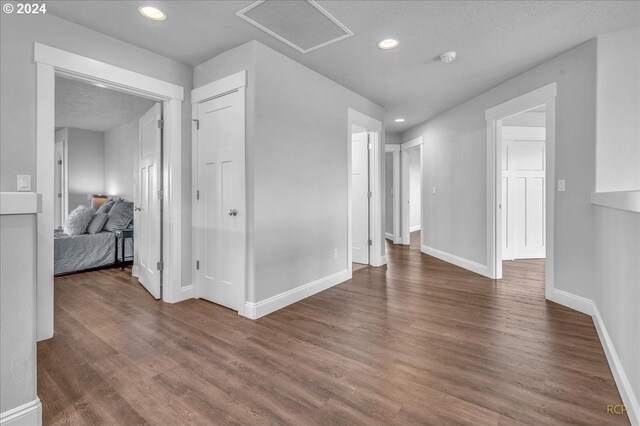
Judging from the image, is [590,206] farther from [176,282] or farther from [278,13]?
[176,282]

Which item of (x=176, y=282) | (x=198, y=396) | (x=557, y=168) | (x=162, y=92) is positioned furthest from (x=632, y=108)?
(x=176, y=282)

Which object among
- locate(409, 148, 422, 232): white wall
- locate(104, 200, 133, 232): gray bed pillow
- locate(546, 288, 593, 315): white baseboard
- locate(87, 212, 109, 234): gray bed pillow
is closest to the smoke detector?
locate(546, 288, 593, 315): white baseboard

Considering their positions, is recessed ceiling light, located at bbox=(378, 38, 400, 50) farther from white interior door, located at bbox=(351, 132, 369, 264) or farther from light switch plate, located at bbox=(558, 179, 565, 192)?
light switch plate, located at bbox=(558, 179, 565, 192)

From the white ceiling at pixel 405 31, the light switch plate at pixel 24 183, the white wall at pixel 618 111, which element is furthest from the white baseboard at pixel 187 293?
the white wall at pixel 618 111

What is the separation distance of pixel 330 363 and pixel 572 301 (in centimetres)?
255

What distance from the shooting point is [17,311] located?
1.36 metres

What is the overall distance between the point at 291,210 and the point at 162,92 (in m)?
1.69

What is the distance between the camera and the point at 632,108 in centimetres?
267

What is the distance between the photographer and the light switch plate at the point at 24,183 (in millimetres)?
2246

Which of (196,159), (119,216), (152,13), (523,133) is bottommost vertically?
(119,216)

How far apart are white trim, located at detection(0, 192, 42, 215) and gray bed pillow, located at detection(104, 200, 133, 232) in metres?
4.07

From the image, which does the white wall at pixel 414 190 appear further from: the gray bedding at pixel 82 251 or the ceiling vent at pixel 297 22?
the gray bedding at pixel 82 251

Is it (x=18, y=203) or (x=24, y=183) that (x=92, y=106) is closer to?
(x=24, y=183)

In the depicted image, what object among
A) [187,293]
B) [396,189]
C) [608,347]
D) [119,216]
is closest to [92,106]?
[119,216]
